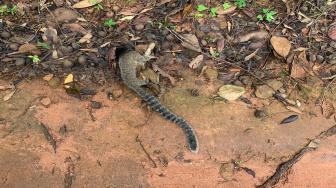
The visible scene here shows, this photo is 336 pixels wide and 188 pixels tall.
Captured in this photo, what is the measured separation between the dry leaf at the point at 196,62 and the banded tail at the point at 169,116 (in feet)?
2.49

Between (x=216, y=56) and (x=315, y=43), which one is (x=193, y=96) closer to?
(x=216, y=56)

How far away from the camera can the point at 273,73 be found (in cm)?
534

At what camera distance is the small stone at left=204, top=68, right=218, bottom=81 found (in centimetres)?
524

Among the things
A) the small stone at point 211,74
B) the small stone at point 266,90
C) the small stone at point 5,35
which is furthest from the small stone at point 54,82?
the small stone at point 266,90

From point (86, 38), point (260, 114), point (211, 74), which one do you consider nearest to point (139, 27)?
point (86, 38)

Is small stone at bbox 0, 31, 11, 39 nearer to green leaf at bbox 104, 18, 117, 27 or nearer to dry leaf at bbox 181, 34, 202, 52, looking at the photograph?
green leaf at bbox 104, 18, 117, 27

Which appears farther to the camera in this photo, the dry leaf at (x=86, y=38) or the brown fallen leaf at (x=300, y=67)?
the dry leaf at (x=86, y=38)

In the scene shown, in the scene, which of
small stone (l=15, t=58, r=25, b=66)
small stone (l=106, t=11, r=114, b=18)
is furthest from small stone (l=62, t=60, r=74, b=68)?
small stone (l=106, t=11, r=114, b=18)

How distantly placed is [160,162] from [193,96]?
39.0 inches

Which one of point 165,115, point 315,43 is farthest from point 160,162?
point 315,43

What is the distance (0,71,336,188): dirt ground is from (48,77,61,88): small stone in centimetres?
6

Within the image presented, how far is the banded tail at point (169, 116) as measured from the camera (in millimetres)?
4488

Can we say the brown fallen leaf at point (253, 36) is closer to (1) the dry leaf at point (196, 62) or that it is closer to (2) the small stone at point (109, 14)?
(1) the dry leaf at point (196, 62)

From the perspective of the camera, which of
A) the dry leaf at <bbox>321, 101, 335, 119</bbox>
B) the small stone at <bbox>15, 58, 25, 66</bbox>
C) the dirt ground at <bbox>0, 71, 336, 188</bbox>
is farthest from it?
the small stone at <bbox>15, 58, 25, 66</bbox>
